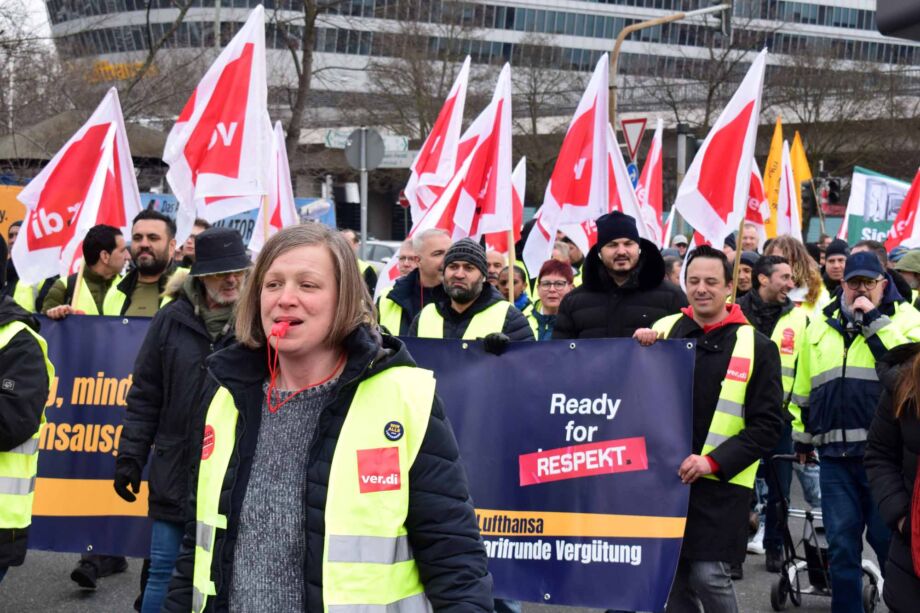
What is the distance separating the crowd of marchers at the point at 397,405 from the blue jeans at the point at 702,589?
10 mm

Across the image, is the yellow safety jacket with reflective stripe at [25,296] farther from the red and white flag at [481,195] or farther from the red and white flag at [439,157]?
the red and white flag at [439,157]

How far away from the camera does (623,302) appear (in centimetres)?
643

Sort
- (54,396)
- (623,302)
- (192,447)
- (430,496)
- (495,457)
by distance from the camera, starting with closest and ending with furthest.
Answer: (430,496) → (192,447) → (495,457) → (623,302) → (54,396)

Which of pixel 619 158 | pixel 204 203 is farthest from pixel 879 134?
pixel 204 203

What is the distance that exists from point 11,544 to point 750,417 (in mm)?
3185

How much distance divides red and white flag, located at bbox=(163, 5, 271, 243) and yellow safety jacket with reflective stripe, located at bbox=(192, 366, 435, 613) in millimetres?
5439

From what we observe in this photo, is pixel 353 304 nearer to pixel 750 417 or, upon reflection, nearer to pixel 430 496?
pixel 430 496

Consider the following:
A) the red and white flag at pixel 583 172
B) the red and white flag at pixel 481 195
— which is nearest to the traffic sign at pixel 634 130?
the red and white flag at pixel 583 172

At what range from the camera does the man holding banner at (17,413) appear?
15.7 feet

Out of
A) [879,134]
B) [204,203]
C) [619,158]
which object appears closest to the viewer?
[204,203]

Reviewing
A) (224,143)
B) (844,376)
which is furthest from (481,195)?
(844,376)

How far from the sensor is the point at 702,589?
542 cm

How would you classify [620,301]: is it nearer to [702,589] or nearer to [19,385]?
[702,589]

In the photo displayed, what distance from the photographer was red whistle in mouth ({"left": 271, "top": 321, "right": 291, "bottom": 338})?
9.10ft
